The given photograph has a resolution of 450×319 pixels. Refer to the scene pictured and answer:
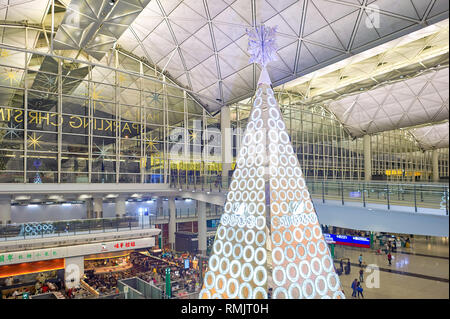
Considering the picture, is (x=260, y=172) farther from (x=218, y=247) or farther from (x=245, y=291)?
(x=245, y=291)

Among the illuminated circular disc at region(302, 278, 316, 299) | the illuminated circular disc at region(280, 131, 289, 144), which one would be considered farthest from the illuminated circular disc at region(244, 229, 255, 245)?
the illuminated circular disc at region(280, 131, 289, 144)

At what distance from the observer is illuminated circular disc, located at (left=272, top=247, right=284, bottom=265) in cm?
823

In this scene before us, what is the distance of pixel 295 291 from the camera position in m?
8.12

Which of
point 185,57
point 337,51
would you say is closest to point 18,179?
point 185,57

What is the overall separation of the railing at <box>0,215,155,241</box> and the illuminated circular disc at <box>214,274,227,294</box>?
14784 millimetres

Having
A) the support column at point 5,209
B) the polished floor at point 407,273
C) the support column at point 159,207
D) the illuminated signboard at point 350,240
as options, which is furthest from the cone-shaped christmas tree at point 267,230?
the support column at point 159,207

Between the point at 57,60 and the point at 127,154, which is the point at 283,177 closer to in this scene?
the point at 127,154

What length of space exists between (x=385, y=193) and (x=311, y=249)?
5118 millimetres

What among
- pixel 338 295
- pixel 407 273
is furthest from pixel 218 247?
pixel 407 273

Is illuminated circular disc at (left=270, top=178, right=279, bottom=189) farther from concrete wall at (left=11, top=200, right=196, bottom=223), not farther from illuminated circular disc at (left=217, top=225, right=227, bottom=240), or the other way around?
concrete wall at (left=11, top=200, right=196, bottom=223)

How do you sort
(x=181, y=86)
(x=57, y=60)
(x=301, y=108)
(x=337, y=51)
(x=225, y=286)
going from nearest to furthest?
(x=225, y=286) → (x=337, y=51) → (x=57, y=60) → (x=181, y=86) → (x=301, y=108)

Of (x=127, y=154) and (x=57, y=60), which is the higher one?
(x=57, y=60)

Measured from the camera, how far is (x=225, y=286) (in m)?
8.64
